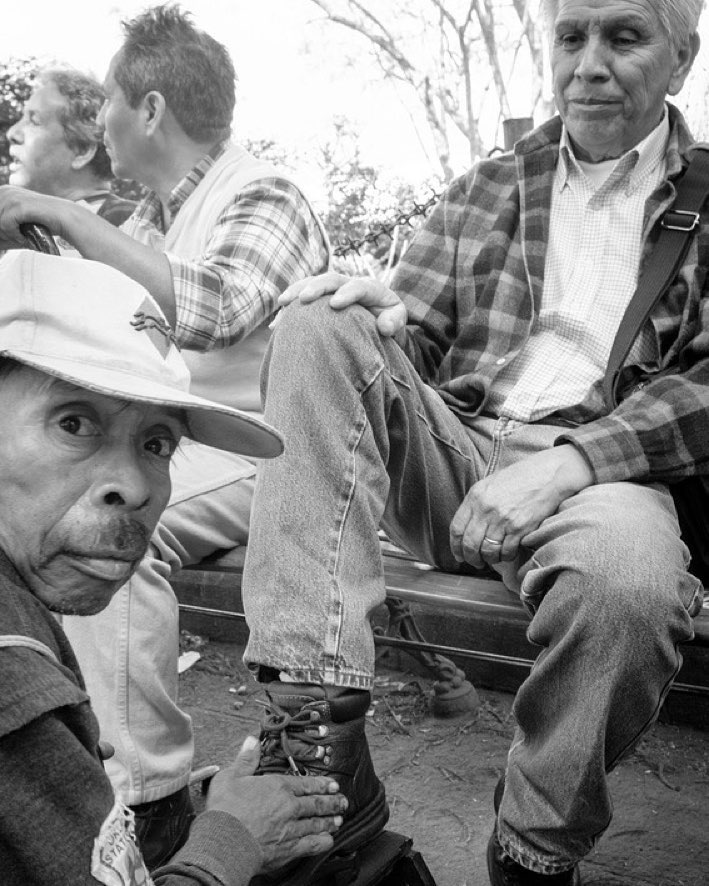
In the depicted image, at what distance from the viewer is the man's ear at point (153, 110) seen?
11.6ft

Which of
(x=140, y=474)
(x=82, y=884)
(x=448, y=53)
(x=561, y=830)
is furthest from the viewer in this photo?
(x=448, y=53)

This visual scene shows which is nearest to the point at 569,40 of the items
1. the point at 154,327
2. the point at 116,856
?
the point at 154,327

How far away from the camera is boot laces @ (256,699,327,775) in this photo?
191 cm

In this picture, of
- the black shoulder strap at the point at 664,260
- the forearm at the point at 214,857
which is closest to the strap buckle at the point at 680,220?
the black shoulder strap at the point at 664,260

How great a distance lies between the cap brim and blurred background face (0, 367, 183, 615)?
54mm

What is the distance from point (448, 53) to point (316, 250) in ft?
42.0

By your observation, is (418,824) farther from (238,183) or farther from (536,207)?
(238,183)

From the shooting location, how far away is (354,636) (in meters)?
1.94

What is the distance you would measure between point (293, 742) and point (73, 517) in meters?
0.74

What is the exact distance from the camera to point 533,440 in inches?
99.3

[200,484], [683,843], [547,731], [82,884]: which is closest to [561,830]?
[547,731]

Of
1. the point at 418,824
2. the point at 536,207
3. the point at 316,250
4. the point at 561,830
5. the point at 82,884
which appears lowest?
the point at 418,824

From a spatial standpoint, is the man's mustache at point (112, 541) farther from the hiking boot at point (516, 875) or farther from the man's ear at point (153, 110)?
the man's ear at point (153, 110)

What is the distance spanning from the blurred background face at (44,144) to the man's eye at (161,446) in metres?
3.41
